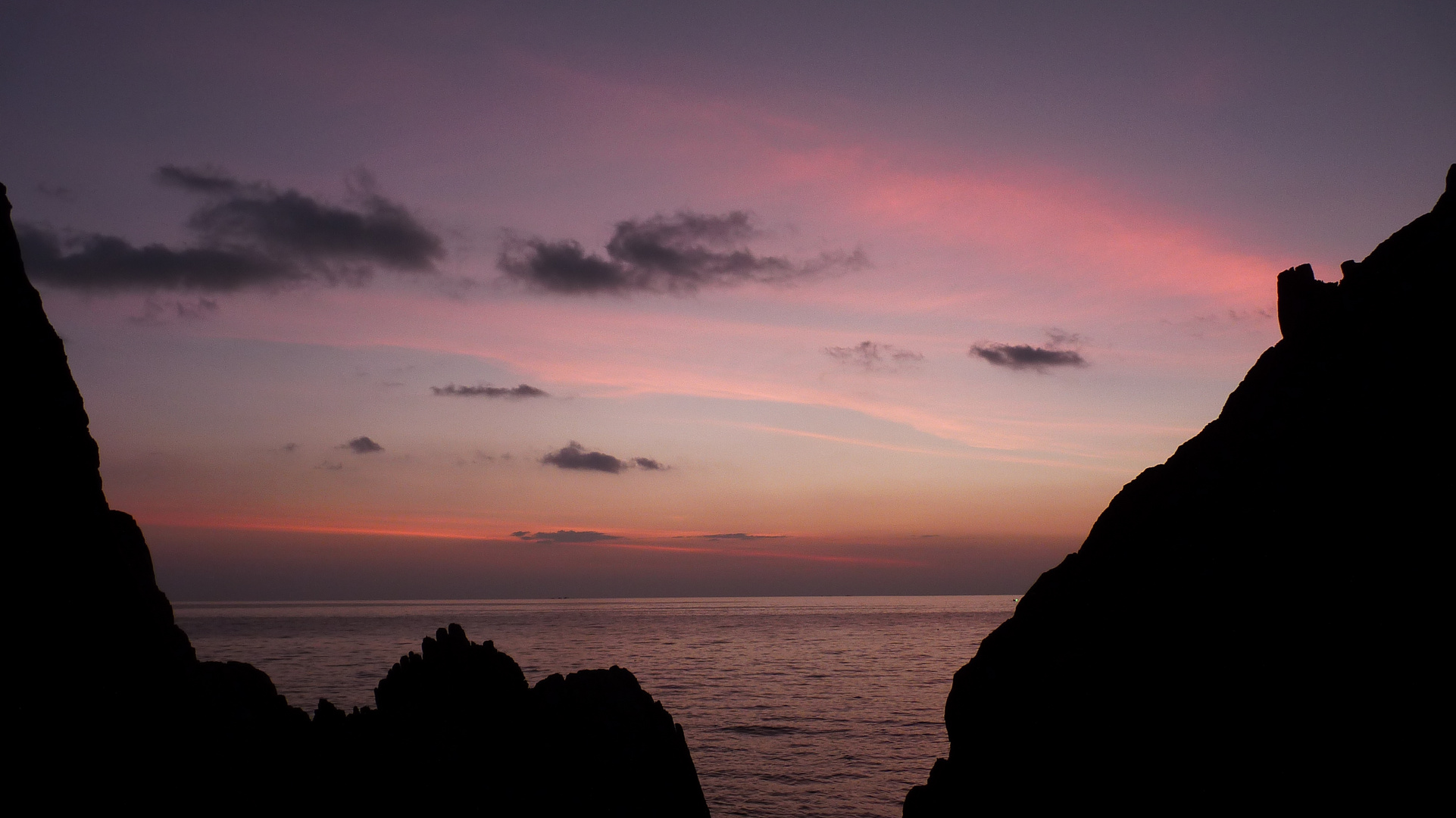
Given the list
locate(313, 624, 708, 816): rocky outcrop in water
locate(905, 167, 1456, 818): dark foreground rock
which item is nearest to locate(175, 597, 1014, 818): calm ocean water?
locate(313, 624, 708, 816): rocky outcrop in water

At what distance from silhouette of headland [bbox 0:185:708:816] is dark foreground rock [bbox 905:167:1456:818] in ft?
32.3

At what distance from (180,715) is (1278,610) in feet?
78.7

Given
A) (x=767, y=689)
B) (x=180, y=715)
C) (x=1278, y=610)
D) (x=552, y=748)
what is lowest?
(x=767, y=689)

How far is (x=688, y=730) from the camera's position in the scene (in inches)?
2328

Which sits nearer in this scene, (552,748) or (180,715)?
(180,715)

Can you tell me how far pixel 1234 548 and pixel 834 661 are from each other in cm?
10014

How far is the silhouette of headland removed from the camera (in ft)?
59.7

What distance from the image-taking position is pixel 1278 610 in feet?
50.0

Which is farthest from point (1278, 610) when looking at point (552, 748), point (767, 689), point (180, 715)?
point (767, 689)

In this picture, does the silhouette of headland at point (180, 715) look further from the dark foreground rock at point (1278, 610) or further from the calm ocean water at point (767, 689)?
the calm ocean water at point (767, 689)

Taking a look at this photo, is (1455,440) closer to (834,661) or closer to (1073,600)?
(1073,600)

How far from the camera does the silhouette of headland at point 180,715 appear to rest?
59.7 ft

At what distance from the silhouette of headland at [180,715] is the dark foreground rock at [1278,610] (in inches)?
387

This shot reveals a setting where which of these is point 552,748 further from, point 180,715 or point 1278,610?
point 1278,610
